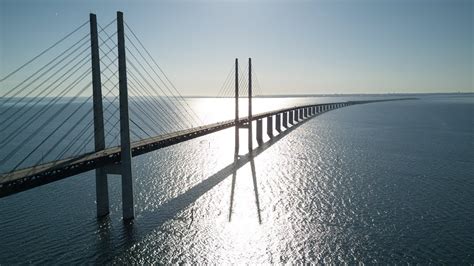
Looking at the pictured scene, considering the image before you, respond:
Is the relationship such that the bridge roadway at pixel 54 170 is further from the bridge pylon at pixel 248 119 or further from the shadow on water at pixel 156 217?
the bridge pylon at pixel 248 119

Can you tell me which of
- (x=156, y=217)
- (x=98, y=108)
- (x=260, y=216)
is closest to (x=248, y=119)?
(x=260, y=216)

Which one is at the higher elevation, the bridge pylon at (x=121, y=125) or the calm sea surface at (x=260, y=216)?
the bridge pylon at (x=121, y=125)

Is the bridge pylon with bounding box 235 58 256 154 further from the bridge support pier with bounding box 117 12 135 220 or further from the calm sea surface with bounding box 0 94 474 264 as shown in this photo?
the bridge support pier with bounding box 117 12 135 220

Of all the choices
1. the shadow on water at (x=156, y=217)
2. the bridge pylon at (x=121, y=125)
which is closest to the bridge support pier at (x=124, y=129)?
the bridge pylon at (x=121, y=125)

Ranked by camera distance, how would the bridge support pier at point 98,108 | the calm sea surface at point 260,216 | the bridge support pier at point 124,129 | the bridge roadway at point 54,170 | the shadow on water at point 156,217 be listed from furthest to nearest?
1. the bridge support pier at point 98,108
2. the bridge support pier at point 124,129
3. the shadow on water at point 156,217
4. the calm sea surface at point 260,216
5. the bridge roadway at point 54,170

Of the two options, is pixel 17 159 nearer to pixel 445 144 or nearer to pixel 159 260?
pixel 159 260

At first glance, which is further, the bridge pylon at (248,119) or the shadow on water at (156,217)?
the bridge pylon at (248,119)

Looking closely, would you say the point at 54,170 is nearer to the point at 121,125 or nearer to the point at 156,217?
the point at 121,125

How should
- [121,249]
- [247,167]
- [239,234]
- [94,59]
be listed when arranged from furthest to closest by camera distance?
[247,167] → [94,59] → [239,234] → [121,249]

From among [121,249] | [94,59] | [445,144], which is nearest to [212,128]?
[94,59]
